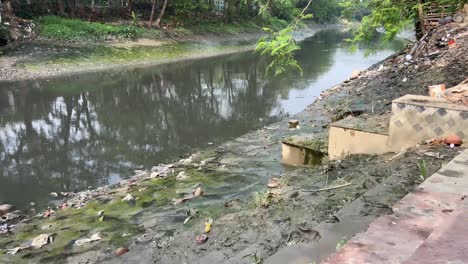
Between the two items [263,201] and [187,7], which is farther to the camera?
[187,7]

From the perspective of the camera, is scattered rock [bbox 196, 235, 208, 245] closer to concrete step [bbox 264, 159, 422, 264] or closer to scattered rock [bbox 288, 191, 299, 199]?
scattered rock [bbox 288, 191, 299, 199]

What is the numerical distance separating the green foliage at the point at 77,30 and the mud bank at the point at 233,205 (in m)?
17.8

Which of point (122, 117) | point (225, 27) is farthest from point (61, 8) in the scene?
point (122, 117)

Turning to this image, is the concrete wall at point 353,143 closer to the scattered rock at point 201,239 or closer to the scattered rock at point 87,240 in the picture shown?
the scattered rock at point 201,239

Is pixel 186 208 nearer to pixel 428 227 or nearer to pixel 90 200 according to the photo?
pixel 90 200

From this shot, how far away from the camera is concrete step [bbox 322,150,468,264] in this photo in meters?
2.24

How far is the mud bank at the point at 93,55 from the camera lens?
2009cm

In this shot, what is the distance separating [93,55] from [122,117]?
1091cm

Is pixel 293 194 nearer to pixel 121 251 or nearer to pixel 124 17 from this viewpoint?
pixel 121 251

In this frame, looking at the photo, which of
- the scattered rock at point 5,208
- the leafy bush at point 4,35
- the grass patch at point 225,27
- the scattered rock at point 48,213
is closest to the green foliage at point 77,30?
the leafy bush at point 4,35

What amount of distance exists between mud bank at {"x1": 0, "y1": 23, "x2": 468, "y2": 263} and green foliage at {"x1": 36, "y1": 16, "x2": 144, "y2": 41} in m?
17.8

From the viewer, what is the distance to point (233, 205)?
6090 millimetres

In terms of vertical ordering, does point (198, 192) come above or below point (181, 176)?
above

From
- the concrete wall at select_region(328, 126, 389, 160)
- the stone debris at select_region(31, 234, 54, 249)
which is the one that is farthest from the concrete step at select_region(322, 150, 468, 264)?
the stone debris at select_region(31, 234, 54, 249)
